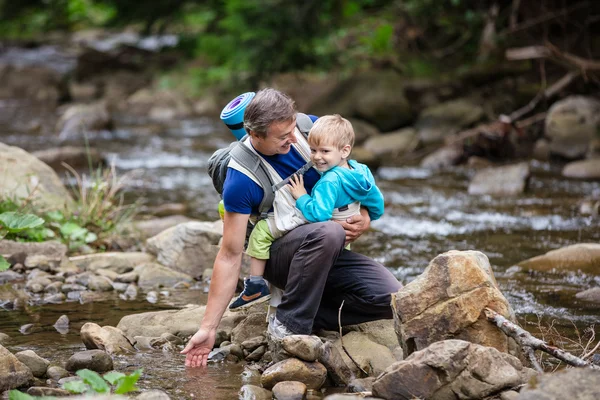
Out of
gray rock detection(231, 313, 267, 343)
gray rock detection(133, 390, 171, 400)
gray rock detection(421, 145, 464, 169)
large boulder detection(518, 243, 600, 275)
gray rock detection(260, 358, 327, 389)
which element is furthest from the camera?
gray rock detection(421, 145, 464, 169)

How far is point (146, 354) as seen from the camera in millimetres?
4031

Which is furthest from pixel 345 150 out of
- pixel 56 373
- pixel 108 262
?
pixel 108 262

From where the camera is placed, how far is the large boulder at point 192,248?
19.1ft

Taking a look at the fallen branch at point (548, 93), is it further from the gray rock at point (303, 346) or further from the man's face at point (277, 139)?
the gray rock at point (303, 346)

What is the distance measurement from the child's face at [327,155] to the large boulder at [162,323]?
49.3 inches

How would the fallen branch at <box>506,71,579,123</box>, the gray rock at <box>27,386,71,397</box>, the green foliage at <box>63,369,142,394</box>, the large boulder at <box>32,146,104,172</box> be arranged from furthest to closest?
the fallen branch at <box>506,71,579,123</box> < the large boulder at <box>32,146,104,172</box> < the gray rock at <box>27,386,71,397</box> < the green foliage at <box>63,369,142,394</box>

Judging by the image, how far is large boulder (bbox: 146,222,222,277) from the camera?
5.83 metres

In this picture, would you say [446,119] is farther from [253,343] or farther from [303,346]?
[303,346]

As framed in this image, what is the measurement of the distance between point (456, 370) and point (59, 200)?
178 inches

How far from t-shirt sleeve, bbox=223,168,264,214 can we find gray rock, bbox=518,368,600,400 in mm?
1538

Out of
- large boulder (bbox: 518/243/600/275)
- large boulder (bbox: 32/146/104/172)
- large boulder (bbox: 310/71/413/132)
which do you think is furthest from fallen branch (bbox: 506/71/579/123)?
large boulder (bbox: 32/146/104/172)

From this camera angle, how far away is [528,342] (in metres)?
3.35

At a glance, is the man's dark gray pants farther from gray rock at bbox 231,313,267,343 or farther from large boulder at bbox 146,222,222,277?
large boulder at bbox 146,222,222,277

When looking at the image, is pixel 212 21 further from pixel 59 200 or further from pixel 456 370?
pixel 456 370
